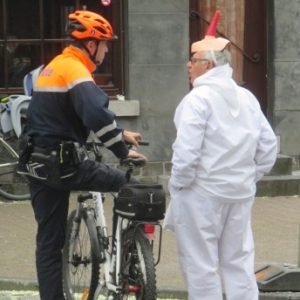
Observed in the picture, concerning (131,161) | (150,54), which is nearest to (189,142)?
(131,161)

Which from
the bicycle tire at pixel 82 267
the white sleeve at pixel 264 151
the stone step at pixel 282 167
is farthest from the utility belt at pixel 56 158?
the stone step at pixel 282 167

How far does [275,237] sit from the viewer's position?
32.5 ft

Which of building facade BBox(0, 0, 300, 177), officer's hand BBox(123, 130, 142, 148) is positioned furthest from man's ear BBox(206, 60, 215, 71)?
building facade BBox(0, 0, 300, 177)

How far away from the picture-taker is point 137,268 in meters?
6.35

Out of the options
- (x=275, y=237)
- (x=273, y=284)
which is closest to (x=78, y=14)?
(x=273, y=284)

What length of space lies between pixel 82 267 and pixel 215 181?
126 centimetres

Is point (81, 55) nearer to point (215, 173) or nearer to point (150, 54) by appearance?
point (215, 173)

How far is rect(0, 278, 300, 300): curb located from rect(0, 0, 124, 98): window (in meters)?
5.00

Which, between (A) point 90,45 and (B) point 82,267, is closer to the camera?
(A) point 90,45

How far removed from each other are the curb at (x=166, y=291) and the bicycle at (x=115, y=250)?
2.92 feet

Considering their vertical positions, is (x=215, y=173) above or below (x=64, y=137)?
below

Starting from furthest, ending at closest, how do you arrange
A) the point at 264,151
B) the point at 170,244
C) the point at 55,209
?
the point at 170,244
the point at 55,209
the point at 264,151

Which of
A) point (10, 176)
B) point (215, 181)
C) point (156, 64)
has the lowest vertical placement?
point (10, 176)

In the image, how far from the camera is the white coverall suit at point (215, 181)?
6.27m
